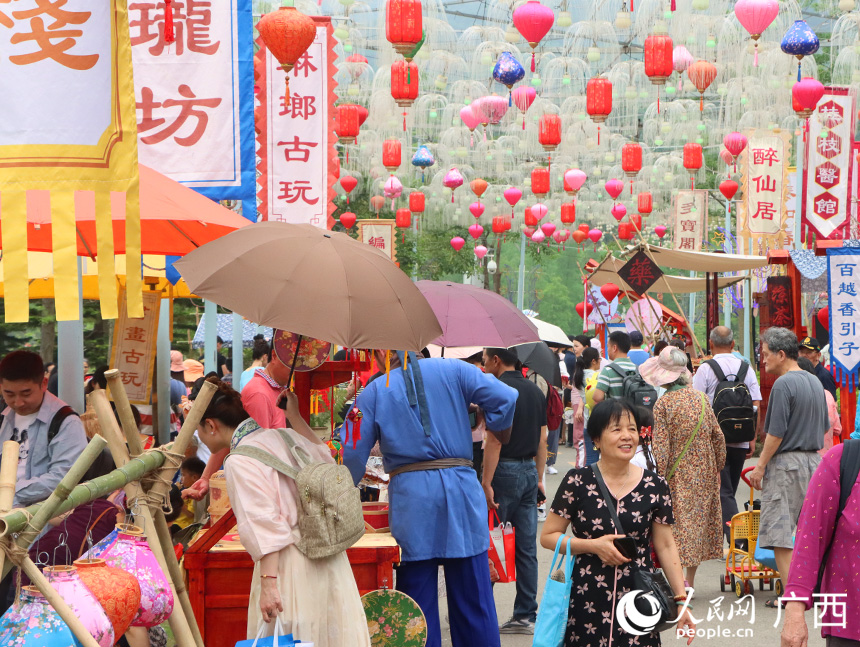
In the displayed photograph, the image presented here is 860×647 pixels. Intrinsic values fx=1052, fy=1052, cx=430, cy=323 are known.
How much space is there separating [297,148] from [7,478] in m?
6.15

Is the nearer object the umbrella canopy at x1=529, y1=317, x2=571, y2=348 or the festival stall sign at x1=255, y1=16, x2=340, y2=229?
the festival stall sign at x1=255, y1=16, x2=340, y2=229

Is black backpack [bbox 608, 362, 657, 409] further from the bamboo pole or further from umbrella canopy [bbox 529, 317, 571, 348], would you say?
the bamboo pole

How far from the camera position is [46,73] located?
3385mm

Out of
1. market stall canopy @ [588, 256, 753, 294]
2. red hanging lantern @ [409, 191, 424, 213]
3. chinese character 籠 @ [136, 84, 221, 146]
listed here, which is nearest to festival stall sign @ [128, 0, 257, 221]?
chinese character 籠 @ [136, 84, 221, 146]

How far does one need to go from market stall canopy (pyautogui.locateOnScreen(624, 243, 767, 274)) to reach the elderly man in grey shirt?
7.13m

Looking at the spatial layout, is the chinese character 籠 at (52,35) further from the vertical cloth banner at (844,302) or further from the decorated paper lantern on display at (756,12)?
the decorated paper lantern on display at (756,12)

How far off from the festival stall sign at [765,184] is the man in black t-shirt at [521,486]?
11431 mm

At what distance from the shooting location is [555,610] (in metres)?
4.21

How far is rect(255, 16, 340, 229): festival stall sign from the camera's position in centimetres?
889

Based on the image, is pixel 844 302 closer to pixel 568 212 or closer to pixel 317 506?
pixel 317 506

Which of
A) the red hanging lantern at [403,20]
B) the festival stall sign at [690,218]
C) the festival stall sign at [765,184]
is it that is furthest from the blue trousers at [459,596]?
the festival stall sign at [690,218]

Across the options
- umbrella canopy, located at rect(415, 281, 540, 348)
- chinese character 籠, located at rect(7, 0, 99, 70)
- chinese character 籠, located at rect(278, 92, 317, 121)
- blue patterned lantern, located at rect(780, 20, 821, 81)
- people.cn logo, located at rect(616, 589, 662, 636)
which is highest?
blue patterned lantern, located at rect(780, 20, 821, 81)

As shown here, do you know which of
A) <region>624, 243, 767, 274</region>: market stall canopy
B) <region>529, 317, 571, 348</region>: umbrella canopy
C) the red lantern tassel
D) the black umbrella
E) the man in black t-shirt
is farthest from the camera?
<region>624, 243, 767, 274</region>: market stall canopy

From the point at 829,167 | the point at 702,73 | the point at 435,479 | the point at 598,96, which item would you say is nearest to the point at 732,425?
the point at 435,479
